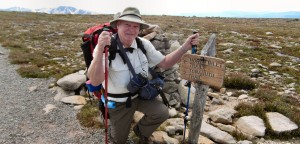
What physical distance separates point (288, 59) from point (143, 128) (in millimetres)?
12061

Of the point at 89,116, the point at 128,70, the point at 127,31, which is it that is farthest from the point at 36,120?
the point at 127,31

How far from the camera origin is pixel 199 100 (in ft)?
16.4

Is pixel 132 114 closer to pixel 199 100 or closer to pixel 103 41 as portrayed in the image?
pixel 199 100

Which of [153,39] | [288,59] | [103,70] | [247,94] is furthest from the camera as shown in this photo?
[288,59]

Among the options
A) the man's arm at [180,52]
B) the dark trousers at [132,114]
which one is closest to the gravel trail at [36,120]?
the dark trousers at [132,114]

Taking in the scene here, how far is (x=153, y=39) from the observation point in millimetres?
7930

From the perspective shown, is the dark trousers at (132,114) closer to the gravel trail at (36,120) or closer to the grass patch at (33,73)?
the gravel trail at (36,120)

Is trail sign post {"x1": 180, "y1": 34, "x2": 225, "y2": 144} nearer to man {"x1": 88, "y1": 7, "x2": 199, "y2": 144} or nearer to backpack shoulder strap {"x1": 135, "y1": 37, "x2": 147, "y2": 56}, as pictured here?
man {"x1": 88, "y1": 7, "x2": 199, "y2": 144}

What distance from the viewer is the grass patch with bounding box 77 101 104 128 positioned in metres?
6.79

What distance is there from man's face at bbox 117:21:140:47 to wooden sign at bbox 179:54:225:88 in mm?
995

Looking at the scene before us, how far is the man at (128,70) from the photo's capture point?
14.6 ft


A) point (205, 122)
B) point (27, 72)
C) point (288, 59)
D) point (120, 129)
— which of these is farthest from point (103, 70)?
point (288, 59)

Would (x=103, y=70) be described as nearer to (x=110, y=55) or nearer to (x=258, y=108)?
(x=110, y=55)

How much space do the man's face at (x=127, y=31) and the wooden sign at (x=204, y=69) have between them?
995mm
